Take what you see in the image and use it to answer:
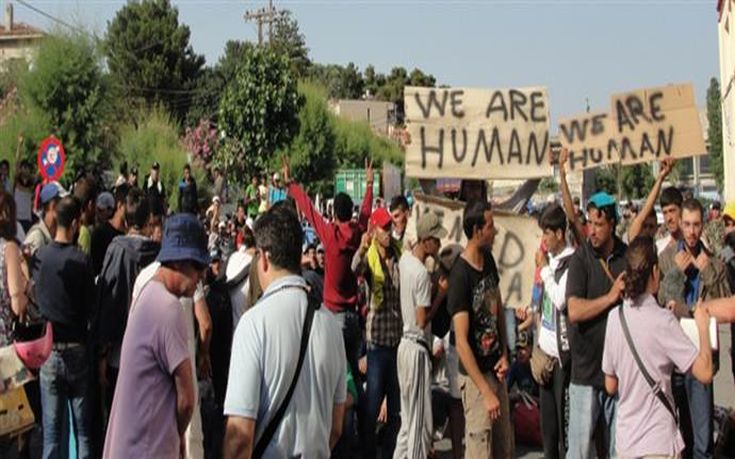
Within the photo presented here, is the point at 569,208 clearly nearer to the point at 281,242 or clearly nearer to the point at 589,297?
the point at 589,297

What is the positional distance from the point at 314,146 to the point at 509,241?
42.8 meters

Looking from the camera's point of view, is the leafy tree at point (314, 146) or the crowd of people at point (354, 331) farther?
the leafy tree at point (314, 146)

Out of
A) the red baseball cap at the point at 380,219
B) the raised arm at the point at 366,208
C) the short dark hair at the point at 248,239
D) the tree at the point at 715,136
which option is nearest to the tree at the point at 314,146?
the tree at the point at 715,136

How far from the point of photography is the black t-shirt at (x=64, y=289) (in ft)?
24.3

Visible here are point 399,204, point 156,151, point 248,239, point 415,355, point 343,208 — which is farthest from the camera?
point 156,151

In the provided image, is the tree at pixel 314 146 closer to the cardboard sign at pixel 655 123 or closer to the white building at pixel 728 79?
the white building at pixel 728 79

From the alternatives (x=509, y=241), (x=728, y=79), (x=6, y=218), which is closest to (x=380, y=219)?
(x=509, y=241)

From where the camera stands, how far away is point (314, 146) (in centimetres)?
5147

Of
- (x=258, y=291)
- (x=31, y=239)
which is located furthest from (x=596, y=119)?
(x=31, y=239)

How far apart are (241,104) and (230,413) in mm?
33838

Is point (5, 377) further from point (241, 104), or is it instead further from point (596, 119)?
point (241, 104)

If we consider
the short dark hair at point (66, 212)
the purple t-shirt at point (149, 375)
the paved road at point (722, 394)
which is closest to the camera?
the purple t-shirt at point (149, 375)

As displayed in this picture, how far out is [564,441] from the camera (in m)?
8.07

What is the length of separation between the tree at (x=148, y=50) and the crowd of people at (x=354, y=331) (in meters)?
62.1
